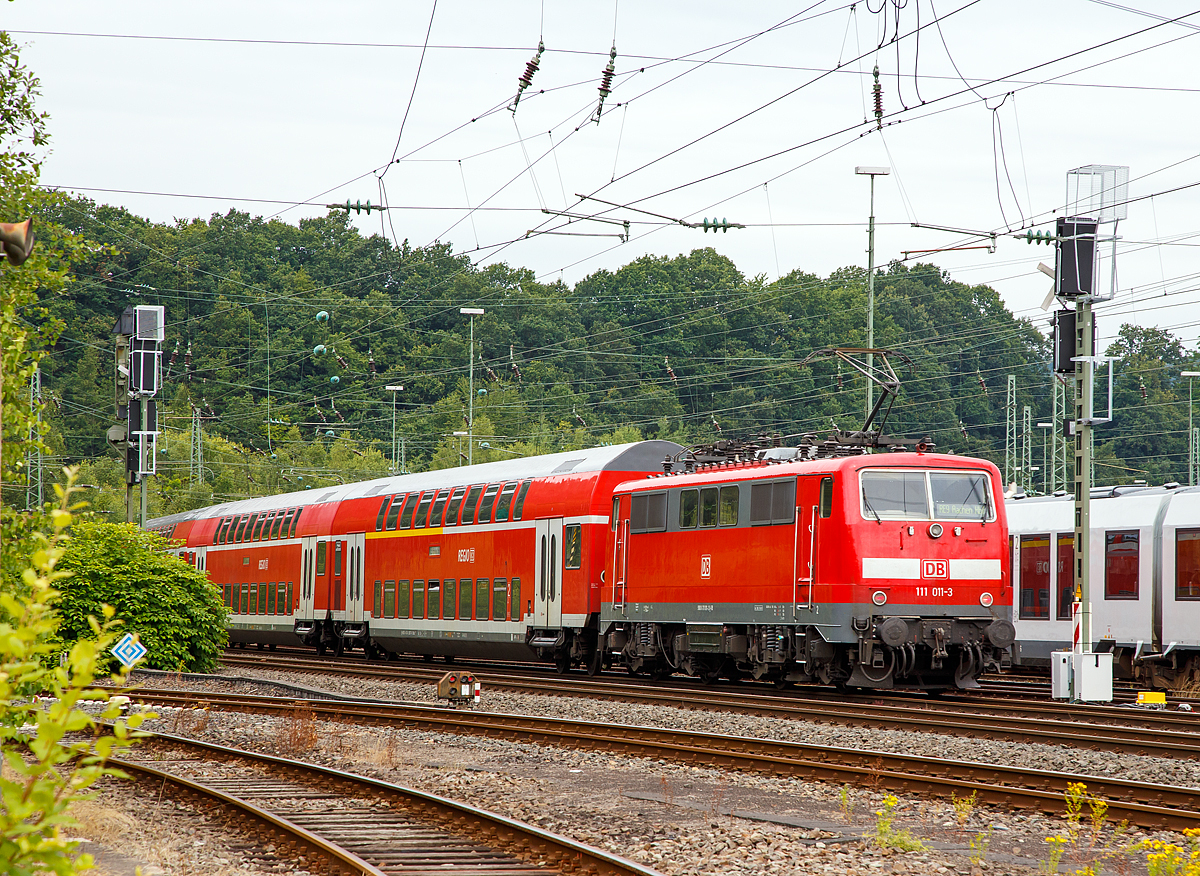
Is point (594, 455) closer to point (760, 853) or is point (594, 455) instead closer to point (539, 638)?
point (539, 638)

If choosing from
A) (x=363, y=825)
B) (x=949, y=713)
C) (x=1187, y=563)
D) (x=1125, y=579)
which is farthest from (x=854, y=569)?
(x=363, y=825)

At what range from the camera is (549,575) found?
26.2 meters

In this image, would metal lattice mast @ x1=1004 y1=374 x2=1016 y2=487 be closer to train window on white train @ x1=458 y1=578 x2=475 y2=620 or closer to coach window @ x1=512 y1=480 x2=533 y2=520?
train window on white train @ x1=458 y1=578 x2=475 y2=620

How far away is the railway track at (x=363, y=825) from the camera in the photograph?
8.94 m

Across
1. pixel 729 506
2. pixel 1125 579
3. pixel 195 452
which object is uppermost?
pixel 195 452

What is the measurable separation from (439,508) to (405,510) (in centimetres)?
167

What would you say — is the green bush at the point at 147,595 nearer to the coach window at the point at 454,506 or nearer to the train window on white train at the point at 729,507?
the coach window at the point at 454,506

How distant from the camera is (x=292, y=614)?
1449 inches

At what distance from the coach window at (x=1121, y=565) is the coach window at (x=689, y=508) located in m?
7.62

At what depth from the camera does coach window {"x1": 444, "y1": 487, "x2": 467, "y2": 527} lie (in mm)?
29562

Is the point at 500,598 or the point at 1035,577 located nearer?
the point at 1035,577

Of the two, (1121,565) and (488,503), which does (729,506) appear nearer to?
(1121,565)

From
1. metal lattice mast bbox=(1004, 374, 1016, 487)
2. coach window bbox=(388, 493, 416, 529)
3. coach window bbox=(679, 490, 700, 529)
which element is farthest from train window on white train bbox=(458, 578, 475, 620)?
metal lattice mast bbox=(1004, 374, 1016, 487)

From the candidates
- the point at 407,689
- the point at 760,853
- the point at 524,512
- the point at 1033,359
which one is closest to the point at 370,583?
the point at 524,512
